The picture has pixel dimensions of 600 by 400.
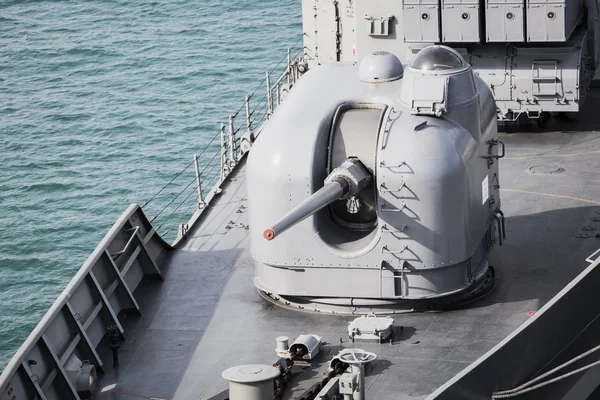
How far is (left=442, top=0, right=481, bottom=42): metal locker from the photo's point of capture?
18.9 m

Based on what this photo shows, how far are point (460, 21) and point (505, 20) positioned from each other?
0.68 metres

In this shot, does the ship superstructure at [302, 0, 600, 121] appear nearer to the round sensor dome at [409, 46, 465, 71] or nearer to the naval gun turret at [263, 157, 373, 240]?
the round sensor dome at [409, 46, 465, 71]

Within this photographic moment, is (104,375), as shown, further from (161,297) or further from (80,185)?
(80,185)

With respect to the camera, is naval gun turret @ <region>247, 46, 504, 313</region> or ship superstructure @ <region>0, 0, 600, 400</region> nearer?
ship superstructure @ <region>0, 0, 600, 400</region>

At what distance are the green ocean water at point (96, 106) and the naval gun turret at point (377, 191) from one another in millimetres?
11054

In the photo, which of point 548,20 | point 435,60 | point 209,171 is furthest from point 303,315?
point 209,171

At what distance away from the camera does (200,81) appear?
39906mm

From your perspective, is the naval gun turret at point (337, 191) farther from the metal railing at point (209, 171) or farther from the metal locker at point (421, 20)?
the metal locker at point (421, 20)

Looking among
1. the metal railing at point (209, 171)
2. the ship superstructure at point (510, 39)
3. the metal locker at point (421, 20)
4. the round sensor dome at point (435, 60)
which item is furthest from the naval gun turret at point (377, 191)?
the metal locker at point (421, 20)

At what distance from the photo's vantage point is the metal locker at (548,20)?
61.4 ft

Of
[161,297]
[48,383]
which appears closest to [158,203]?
[161,297]

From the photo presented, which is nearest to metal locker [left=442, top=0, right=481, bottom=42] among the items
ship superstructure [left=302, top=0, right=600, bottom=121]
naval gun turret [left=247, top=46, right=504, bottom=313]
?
ship superstructure [left=302, top=0, right=600, bottom=121]

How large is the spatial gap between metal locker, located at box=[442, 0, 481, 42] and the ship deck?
262 centimetres

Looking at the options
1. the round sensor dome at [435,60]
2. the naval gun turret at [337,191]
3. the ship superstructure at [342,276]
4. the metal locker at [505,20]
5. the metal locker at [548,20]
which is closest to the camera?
the ship superstructure at [342,276]
